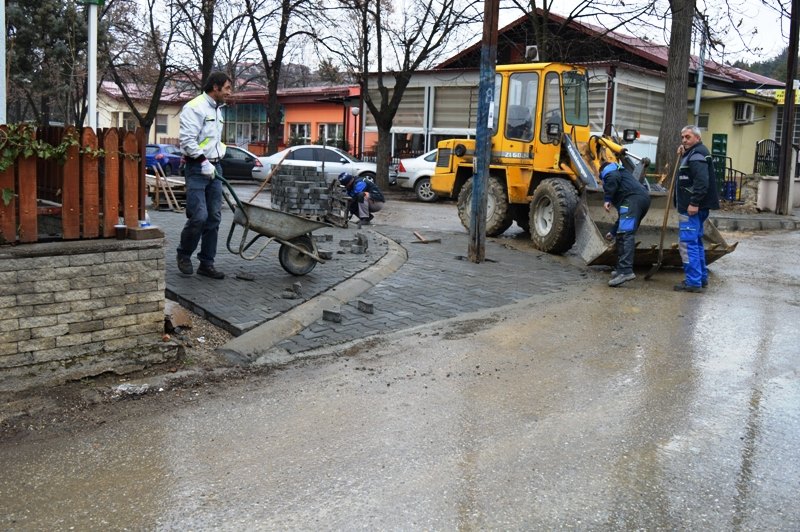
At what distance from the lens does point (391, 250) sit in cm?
1045

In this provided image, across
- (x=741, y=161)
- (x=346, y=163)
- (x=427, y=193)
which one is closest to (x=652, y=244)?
(x=427, y=193)

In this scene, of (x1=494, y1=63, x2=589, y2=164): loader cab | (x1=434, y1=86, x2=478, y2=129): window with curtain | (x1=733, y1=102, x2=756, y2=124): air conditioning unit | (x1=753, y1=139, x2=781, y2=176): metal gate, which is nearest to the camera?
(x1=494, y1=63, x2=589, y2=164): loader cab

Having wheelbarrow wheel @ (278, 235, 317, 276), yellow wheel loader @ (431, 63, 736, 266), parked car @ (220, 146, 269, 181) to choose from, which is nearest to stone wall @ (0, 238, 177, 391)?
wheelbarrow wheel @ (278, 235, 317, 276)

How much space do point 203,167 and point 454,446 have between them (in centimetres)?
425

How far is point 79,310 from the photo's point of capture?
4910 mm

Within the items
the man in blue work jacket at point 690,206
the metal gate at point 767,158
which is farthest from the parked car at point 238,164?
the man in blue work jacket at point 690,206

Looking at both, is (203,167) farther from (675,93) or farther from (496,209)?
(675,93)

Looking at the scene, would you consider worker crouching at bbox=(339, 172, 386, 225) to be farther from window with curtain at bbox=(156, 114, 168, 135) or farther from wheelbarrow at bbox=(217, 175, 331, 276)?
window with curtain at bbox=(156, 114, 168, 135)

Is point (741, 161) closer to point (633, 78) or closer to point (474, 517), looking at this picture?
point (633, 78)

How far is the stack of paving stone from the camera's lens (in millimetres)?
13133

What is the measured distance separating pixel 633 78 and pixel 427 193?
8700mm

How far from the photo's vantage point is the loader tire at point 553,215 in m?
10.6

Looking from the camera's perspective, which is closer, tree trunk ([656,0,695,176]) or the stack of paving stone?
the stack of paving stone

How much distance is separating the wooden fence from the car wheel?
54.5ft
